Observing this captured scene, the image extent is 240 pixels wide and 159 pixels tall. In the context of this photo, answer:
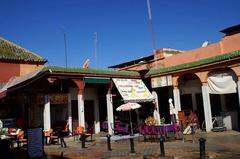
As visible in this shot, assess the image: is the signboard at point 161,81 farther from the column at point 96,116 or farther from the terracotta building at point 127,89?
the column at point 96,116

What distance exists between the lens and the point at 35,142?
31.9 feet

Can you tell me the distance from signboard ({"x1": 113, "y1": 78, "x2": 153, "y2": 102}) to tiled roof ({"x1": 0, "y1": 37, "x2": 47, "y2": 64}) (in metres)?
9.62

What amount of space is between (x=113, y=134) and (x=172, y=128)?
555 centimetres

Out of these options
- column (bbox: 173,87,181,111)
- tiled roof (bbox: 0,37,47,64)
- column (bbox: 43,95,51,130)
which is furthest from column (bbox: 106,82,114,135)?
tiled roof (bbox: 0,37,47,64)

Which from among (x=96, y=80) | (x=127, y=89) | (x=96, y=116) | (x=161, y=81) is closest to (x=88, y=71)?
(x=96, y=80)

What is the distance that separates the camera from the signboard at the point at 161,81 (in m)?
18.1

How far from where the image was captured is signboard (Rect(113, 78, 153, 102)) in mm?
17594

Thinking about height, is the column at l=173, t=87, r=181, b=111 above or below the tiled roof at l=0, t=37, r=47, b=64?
below

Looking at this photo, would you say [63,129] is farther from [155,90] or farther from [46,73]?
[155,90]

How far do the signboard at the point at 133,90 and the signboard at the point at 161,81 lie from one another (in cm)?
67

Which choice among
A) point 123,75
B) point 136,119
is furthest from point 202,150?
point 136,119

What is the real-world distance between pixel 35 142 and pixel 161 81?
419 inches

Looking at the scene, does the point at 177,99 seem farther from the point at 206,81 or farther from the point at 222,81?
the point at 222,81

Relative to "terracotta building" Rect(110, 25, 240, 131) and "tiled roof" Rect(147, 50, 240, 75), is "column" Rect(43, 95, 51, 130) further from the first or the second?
"tiled roof" Rect(147, 50, 240, 75)
